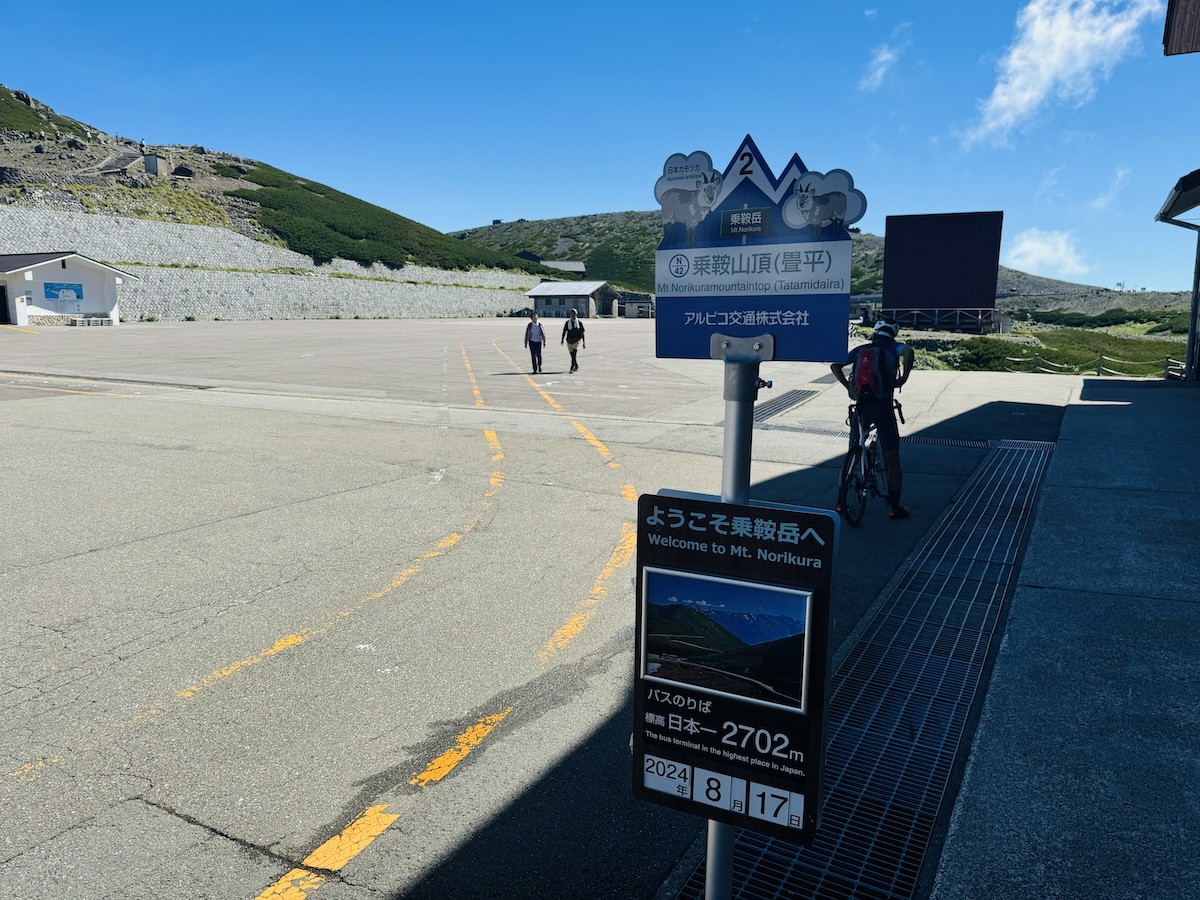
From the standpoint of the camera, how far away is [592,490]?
889 cm

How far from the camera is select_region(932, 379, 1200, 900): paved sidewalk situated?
2.84 m

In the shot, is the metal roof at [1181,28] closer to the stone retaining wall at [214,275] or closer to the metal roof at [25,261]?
the metal roof at [25,261]

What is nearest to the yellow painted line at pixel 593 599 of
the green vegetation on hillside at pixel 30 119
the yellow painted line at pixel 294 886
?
the yellow painted line at pixel 294 886

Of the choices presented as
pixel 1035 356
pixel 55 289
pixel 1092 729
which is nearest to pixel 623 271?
pixel 55 289

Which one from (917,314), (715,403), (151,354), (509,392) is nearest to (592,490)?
(715,403)

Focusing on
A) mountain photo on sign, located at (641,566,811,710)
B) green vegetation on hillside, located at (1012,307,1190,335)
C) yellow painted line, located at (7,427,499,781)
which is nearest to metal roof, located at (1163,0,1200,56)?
yellow painted line, located at (7,427,499,781)

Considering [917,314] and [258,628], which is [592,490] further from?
[917,314]

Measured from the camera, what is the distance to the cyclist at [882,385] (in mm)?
7453

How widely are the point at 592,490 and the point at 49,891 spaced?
645 cm

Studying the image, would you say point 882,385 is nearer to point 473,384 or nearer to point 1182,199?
point 473,384

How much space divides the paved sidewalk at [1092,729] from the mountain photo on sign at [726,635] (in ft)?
4.11

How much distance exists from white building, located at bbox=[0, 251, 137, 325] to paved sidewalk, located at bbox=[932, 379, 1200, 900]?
56.7m

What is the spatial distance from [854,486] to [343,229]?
337 feet

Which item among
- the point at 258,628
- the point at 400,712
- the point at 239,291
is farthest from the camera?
the point at 239,291
